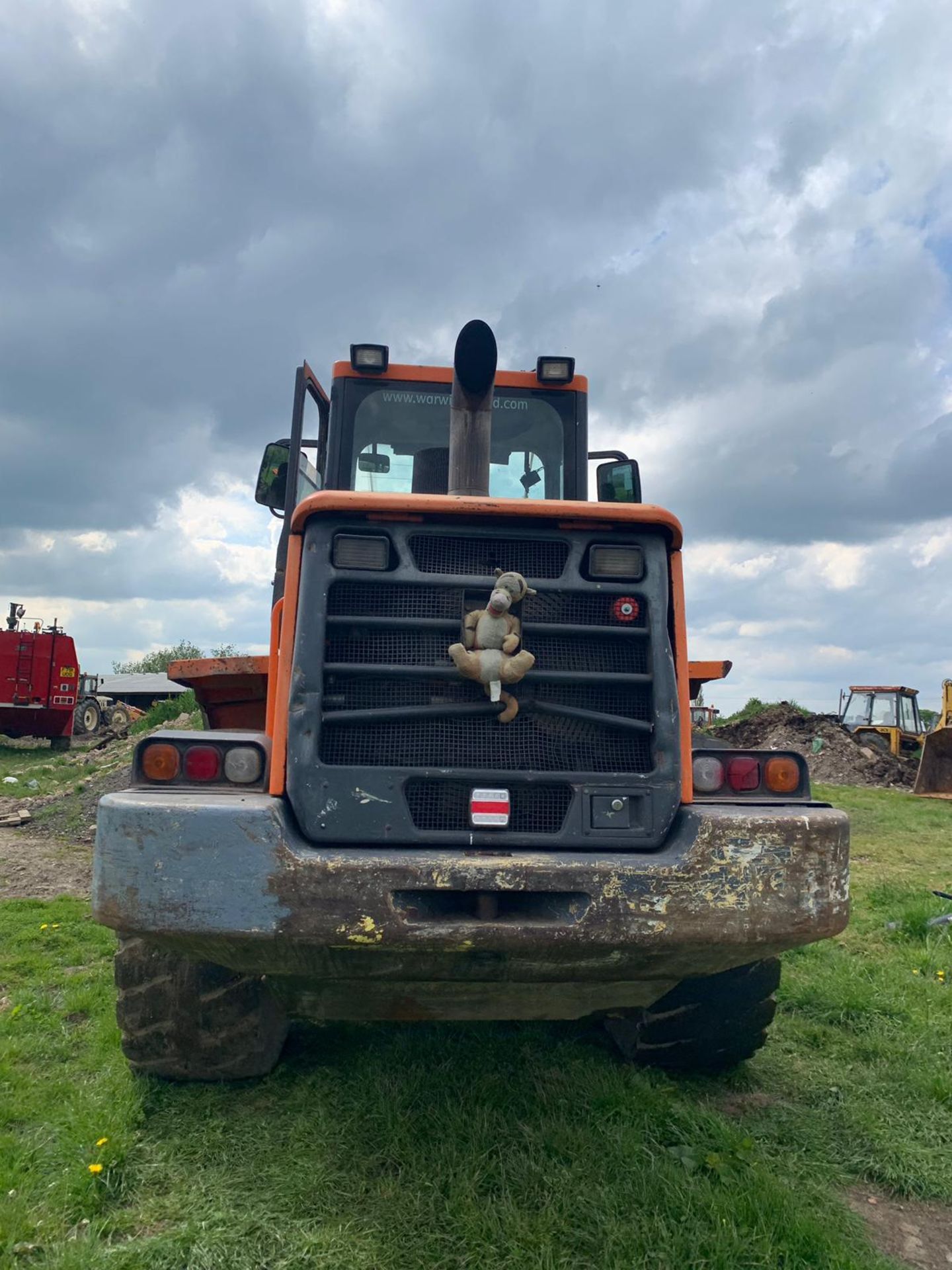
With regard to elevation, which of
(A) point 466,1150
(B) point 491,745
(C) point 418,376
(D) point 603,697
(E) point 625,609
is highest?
(C) point 418,376

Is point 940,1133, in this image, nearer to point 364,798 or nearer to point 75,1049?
point 364,798

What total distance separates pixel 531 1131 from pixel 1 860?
22.3 feet

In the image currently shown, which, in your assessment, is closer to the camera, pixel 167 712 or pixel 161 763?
pixel 161 763

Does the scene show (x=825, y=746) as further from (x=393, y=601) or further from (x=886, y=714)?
(x=393, y=601)

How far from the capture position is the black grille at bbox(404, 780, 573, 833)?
288cm

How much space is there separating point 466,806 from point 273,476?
2079 millimetres

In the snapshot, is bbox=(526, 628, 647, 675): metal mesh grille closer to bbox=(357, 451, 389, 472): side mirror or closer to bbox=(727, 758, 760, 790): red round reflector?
bbox=(727, 758, 760, 790): red round reflector

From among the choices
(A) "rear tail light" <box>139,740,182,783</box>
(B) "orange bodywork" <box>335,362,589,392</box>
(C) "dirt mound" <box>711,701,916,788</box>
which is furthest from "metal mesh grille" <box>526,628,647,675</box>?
(C) "dirt mound" <box>711,701,916,788</box>

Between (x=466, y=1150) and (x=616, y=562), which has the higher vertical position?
(x=616, y=562)

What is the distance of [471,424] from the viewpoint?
3824 mm

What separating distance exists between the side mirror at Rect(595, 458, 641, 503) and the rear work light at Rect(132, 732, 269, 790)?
98.5 inches

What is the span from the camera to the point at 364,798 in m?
2.83

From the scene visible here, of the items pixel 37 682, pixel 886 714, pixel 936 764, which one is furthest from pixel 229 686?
pixel 886 714

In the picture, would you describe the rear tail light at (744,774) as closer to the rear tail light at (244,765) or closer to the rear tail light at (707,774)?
the rear tail light at (707,774)
